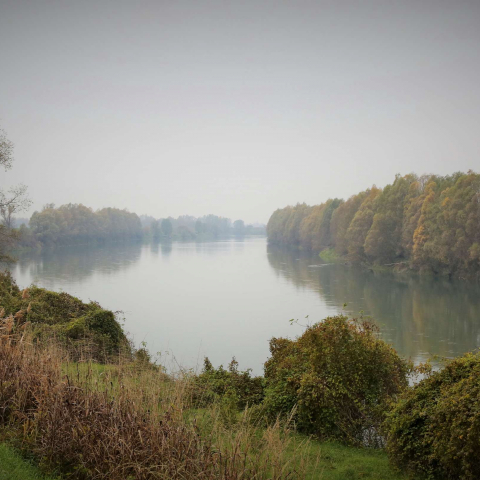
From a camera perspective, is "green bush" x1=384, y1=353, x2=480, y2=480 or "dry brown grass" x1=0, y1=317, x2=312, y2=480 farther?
"green bush" x1=384, y1=353, x2=480, y2=480

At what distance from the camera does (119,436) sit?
483cm

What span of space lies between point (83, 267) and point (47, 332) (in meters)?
44.4

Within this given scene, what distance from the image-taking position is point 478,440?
4.78 meters

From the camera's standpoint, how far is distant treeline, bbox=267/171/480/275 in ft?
137

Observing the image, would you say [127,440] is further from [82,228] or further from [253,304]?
[82,228]

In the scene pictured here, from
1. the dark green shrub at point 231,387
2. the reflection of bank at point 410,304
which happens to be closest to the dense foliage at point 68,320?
the dark green shrub at point 231,387

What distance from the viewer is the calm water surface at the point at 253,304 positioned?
2119 cm

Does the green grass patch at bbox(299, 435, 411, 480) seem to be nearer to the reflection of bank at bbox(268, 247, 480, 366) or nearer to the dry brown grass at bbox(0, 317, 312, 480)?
the dry brown grass at bbox(0, 317, 312, 480)

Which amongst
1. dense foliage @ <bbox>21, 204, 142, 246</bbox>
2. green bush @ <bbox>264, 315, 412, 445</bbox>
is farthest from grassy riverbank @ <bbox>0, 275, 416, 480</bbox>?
dense foliage @ <bbox>21, 204, 142, 246</bbox>

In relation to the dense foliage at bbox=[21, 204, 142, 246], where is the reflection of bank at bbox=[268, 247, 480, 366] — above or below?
below

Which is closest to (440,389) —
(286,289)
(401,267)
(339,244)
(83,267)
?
(286,289)

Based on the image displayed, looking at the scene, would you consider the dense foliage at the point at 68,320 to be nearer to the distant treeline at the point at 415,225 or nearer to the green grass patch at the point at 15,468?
the green grass patch at the point at 15,468

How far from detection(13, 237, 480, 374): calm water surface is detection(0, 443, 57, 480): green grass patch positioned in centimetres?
724

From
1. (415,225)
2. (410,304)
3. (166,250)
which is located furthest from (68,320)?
(166,250)
